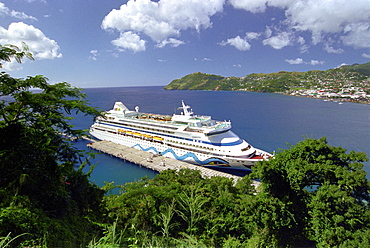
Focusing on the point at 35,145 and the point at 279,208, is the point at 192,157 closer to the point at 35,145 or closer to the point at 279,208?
the point at 279,208

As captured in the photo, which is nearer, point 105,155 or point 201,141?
point 201,141

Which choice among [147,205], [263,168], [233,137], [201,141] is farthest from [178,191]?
[233,137]

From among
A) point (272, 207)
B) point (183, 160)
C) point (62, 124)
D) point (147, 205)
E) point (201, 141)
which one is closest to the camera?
point (62, 124)

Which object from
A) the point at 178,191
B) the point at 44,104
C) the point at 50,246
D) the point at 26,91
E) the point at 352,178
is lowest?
the point at 178,191

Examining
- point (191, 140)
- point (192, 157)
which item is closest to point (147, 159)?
point (192, 157)

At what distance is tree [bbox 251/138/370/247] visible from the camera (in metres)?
9.05

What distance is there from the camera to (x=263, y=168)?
11.0 m

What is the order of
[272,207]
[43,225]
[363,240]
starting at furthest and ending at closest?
[272,207] → [363,240] → [43,225]

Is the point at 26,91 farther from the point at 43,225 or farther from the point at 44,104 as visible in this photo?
the point at 43,225

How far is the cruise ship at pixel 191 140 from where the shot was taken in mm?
23328

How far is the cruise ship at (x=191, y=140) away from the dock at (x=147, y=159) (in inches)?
29.6

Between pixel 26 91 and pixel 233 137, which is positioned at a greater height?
pixel 26 91

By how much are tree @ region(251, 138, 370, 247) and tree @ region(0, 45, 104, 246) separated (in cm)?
976

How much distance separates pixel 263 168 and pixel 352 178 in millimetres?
4180
